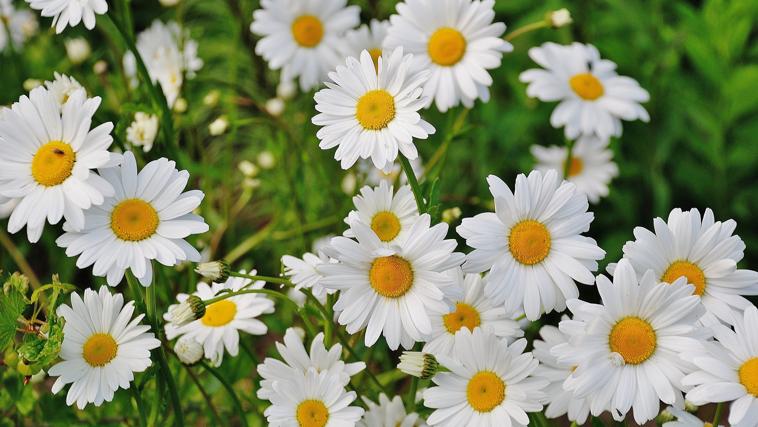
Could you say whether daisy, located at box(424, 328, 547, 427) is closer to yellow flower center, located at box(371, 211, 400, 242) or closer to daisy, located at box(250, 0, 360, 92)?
yellow flower center, located at box(371, 211, 400, 242)

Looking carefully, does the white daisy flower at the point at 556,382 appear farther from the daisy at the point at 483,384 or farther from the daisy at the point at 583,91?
the daisy at the point at 583,91

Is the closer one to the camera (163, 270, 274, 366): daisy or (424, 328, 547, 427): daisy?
(424, 328, 547, 427): daisy

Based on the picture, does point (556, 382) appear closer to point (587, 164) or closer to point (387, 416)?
point (387, 416)

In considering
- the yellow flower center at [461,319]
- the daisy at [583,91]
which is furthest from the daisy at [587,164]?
the yellow flower center at [461,319]

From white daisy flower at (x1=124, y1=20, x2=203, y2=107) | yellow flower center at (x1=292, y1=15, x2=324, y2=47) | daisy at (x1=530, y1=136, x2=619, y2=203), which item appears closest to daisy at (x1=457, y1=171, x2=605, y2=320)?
white daisy flower at (x1=124, y1=20, x2=203, y2=107)

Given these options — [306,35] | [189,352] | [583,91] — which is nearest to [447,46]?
[583,91]

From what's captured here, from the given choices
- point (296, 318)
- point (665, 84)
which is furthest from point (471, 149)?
point (296, 318)
